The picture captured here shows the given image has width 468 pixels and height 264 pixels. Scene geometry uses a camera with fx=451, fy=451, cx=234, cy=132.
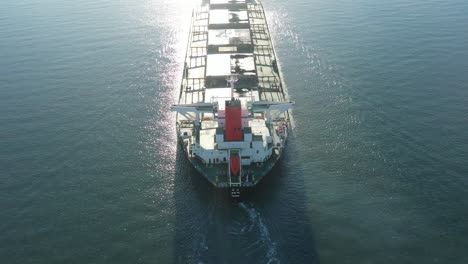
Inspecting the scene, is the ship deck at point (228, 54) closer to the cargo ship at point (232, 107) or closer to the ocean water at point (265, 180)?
the cargo ship at point (232, 107)

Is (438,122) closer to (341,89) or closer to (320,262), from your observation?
(341,89)

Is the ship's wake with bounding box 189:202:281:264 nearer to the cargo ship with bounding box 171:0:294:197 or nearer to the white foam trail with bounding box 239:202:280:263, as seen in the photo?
the white foam trail with bounding box 239:202:280:263

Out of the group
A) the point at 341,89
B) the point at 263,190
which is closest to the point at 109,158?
the point at 263,190

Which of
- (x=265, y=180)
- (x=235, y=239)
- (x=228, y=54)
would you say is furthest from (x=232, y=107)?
(x=228, y=54)

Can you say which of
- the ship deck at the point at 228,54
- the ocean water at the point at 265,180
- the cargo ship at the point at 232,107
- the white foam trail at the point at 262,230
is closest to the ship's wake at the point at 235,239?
the white foam trail at the point at 262,230

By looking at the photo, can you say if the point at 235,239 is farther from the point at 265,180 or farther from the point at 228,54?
the point at 228,54

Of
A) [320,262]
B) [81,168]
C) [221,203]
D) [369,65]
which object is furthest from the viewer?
[369,65]

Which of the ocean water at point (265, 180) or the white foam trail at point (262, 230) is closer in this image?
the white foam trail at point (262, 230)

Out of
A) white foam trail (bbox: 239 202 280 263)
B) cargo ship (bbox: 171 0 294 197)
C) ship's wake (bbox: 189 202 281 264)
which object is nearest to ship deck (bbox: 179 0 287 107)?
cargo ship (bbox: 171 0 294 197)
